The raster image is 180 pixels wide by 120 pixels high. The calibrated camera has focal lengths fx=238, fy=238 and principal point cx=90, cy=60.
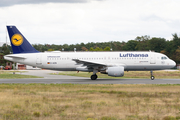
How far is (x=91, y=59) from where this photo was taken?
33.5 metres

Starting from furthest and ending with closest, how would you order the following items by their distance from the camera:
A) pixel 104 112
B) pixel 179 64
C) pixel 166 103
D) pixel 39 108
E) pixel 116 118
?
1. pixel 179 64
2. pixel 166 103
3. pixel 39 108
4. pixel 104 112
5. pixel 116 118

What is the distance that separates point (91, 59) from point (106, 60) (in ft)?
7.01

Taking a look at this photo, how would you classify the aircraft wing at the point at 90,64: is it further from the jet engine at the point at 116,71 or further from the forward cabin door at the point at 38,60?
the forward cabin door at the point at 38,60

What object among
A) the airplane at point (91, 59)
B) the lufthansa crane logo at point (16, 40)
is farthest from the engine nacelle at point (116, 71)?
the lufthansa crane logo at point (16, 40)

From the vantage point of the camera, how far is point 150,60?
32562 millimetres

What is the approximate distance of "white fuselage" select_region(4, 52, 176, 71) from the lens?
3253cm

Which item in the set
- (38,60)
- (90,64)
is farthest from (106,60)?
(38,60)

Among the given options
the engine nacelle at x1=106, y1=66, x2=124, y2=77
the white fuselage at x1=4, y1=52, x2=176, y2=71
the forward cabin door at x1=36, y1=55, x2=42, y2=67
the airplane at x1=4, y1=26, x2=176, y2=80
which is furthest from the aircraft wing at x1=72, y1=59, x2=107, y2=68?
the forward cabin door at x1=36, y1=55, x2=42, y2=67

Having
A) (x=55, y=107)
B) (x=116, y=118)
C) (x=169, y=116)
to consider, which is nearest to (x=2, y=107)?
(x=55, y=107)

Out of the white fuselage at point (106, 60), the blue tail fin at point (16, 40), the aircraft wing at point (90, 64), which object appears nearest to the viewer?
the aircraft wing at point (90, 64)

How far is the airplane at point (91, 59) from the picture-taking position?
32344mm

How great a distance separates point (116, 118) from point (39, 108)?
4506 millimetres

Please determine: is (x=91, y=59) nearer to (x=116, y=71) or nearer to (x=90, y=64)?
(x=90, y=64)

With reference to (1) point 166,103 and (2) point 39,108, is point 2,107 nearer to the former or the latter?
(2) point 39,108
